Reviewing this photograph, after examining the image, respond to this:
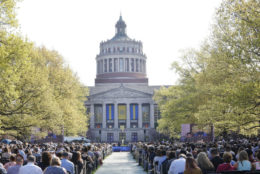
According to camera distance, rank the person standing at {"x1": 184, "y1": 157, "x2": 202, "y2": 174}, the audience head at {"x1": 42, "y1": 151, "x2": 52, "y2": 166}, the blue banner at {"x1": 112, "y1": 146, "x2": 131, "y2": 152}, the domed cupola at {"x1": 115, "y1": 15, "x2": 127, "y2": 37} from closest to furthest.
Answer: the person standing at {"x1": 184, "y1": 157, "x2": 202, "y2": 174}, the audience head at {"x1": 42, "y1": 151, "x2": 52, "y2": 166}, the blue banner at {"x1": 112, "y1": 146, "x2": 131, "y2": 152}, the domed cupola at {"x1": 115, "y1": 15, "x2": 127, "y2": 37}

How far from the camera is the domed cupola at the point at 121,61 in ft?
Result: 408

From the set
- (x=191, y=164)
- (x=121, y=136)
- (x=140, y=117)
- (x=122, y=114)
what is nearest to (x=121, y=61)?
(x=122, y=114)

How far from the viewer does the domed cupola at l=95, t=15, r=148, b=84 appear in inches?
4894

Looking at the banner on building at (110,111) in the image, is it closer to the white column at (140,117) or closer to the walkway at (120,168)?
the white column at (140,117)

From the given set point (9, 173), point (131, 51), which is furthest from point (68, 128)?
point (131, 51)

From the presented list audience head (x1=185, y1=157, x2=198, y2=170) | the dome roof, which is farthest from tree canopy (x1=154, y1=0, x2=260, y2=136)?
the dome roof

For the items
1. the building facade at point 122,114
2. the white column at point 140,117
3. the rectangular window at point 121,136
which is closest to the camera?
the building facade at point 122,114

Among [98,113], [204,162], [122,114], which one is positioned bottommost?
[204,162]

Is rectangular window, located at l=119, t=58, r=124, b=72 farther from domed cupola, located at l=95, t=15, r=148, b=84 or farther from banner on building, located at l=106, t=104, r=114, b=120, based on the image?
banner on building, located at l=106, t=104, r=114, b=120

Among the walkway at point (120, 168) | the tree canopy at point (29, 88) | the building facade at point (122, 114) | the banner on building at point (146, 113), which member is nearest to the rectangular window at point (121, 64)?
the building facade at point (122, 114)

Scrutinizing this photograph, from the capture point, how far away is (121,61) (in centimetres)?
12925

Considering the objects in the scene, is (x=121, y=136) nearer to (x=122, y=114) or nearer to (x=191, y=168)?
(x=122, y=114)

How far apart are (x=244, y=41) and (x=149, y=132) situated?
265 ft

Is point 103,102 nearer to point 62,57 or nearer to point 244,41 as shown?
point 62,57
